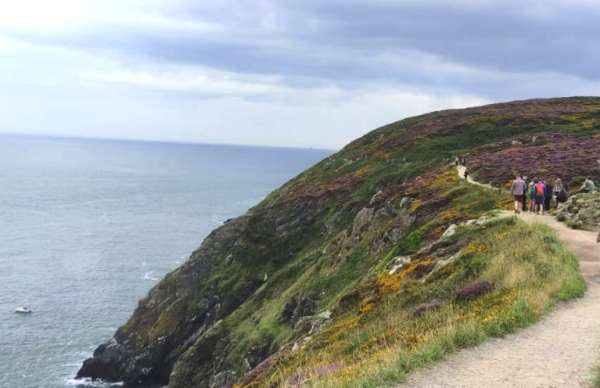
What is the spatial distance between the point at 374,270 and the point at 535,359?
2527 cm

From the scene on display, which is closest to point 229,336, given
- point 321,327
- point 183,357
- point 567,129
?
point 183,357

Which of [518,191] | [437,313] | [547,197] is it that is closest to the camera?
[437,313]

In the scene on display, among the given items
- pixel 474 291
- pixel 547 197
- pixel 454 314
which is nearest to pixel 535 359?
pixel 454 314

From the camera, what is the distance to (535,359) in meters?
16.1

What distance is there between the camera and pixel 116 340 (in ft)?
250

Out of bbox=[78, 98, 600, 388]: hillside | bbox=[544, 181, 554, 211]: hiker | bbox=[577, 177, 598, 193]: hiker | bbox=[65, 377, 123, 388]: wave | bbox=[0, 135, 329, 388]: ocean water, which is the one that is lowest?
bbox=[65, 377, 123, 388]: wave

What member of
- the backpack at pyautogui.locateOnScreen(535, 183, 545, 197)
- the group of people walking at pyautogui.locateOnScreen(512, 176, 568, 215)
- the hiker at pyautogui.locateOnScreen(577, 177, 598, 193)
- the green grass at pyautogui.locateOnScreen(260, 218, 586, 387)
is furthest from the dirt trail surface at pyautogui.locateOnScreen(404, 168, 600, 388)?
the hiker at pyautogui.locateOnScreen(577, 177, 598, 193)

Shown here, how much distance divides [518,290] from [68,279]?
10051 centimetres

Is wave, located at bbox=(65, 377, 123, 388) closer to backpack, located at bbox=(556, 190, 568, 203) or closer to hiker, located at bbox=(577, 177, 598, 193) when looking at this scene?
backpack, located at bbox=(556, 190, 568, 203)

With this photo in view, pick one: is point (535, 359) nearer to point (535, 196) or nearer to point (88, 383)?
point (535, 196)

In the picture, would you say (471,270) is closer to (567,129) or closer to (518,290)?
(518,290)

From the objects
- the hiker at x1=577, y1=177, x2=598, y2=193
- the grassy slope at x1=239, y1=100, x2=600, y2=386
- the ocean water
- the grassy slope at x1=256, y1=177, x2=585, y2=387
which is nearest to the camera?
the grassy slope at x1=256, y1=177, x2=585, y2=387

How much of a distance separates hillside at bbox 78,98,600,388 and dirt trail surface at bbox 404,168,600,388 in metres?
0.52

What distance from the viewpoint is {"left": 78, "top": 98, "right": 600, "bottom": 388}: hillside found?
20.8 meters
